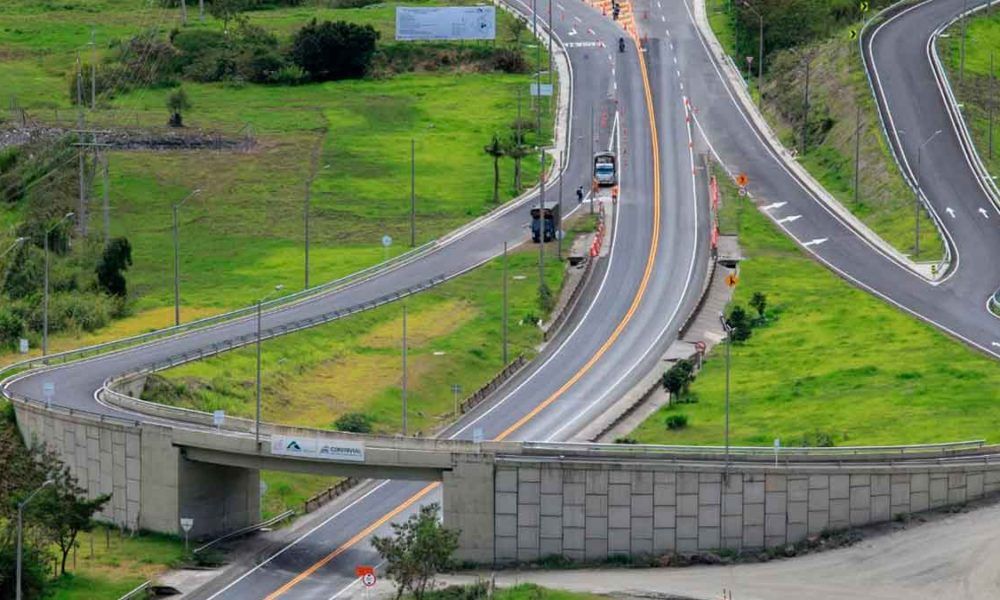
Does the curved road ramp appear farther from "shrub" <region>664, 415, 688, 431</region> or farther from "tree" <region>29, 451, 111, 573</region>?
"shrub" <region>664, 415, 688, 431</region>

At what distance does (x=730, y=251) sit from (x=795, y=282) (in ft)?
37.7

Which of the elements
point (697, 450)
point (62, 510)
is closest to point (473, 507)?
point (697, 450)

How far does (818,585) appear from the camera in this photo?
380 feet

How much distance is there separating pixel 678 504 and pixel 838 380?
3338 centimetres

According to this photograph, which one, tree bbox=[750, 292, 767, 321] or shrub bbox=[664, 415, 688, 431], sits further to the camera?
tree bbox=[750, 292, 767, 321]

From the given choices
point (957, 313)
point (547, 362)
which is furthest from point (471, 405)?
point (957, 313)

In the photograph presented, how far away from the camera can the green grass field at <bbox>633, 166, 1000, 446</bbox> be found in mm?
139000

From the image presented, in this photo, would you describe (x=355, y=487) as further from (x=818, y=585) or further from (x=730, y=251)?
(x=730, y=251)

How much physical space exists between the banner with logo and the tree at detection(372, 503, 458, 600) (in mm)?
7493

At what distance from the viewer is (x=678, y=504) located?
12150 centimetres

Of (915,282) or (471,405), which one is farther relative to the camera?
(915,282)

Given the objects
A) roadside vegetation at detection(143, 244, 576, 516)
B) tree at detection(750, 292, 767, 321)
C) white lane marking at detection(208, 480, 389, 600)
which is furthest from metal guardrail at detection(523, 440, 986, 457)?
tree at detection(750, 292, 767, 321)

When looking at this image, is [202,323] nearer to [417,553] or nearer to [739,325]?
[739,325]

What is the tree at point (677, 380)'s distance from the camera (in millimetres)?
152375
